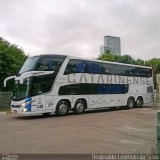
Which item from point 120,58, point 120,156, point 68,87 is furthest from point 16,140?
point 120,58

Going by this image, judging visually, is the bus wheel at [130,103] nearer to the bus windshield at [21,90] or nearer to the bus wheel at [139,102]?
the bus wheel at [139,102]

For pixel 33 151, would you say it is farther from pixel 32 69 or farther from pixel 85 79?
pixel 85 79

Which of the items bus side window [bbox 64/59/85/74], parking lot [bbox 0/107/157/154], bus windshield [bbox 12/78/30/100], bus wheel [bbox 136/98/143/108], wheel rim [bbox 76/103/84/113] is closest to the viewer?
parking lot [bbox 0/107/157/154]

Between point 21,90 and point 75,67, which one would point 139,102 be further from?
point 21,90

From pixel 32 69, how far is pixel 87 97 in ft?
17.2

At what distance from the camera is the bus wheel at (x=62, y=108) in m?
21.0

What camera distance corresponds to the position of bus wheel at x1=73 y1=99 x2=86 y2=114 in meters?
22.2

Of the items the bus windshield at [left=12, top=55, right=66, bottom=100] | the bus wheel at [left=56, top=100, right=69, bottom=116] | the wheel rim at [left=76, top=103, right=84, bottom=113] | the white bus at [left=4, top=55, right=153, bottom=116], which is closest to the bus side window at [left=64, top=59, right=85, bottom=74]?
the white bus at [left=4, top=55, right=153, bottom=116]

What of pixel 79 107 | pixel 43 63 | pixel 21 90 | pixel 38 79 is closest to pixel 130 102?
pixel 79 107

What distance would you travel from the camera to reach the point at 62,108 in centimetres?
2125

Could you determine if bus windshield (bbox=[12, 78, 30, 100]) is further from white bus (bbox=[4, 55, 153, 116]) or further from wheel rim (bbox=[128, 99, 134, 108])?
wheel rim (bbox=[128, 99, 134, 108])

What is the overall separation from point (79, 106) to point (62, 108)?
5.44ft

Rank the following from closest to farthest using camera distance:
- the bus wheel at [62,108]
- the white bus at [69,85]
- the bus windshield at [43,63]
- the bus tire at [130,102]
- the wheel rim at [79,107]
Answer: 1. the white bus at [69,85]
2. the bus windshield at [43,63]
3. the bus wheel at [62,108]
4. the wheel rim at [79,107]
5. the bus tire at [130,102]

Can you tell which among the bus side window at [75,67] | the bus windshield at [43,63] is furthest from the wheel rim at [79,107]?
the bus windshield at [43,63]
